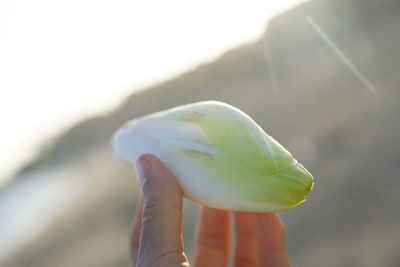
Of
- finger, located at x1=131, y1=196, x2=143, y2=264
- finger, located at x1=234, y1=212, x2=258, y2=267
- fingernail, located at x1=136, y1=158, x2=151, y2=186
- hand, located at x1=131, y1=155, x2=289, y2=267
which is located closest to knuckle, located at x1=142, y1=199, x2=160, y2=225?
hand, located at x1=131, y1=155, x2=289, y2=267

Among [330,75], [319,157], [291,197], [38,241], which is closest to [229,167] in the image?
[291,197]

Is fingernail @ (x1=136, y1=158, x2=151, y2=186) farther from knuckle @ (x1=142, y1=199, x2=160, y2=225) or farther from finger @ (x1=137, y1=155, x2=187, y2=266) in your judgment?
knuckle @ (x1=142, y1=199, x2=160, y2=225)

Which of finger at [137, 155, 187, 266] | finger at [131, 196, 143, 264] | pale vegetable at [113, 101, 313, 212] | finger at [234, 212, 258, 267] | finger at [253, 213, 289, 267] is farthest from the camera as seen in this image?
finger at [234, 212, 258, 267]

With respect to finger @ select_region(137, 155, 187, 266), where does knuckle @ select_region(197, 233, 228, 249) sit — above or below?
below

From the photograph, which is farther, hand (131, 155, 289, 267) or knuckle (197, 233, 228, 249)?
knuckle (197, 233, 228, 249)

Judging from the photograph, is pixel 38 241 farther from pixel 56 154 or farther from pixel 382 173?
pixel 56 154

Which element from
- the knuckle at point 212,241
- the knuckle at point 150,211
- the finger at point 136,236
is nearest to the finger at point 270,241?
the knuckle at point 212,241

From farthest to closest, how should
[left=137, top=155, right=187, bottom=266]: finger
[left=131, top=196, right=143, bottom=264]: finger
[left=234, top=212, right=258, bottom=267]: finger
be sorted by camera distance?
[left=234, top=212, right=258, bottom=267]: finger → [left=131, top=196, right=143, bottom=264]: finger → [left=137, top=155, right=187, bottom=266]: finger

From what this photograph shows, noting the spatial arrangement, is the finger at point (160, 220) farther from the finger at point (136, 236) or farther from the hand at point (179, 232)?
the finger at point (136, 236)

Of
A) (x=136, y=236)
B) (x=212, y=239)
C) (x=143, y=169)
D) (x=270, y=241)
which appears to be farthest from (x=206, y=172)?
(x=212, y=239)
